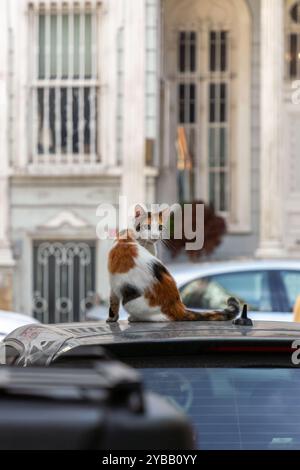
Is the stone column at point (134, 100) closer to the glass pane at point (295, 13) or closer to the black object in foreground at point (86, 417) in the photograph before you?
the glass pane at point (295, 13)

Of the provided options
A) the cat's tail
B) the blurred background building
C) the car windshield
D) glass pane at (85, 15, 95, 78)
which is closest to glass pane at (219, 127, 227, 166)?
the blurred background building

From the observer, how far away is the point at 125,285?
5887 mm

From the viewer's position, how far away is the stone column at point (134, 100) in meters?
16.8

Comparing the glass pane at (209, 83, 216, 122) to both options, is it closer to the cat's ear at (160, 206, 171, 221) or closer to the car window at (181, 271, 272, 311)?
the car window at (181, 271, 272, 311)

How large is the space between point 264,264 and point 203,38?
22.9 ft

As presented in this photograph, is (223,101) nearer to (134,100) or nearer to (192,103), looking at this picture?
(192,103)

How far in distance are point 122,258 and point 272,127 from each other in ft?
36.3

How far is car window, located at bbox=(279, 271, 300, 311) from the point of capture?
12.1 m

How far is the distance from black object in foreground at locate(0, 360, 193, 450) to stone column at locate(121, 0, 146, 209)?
47.4 ft

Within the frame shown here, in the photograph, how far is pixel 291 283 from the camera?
12.1m

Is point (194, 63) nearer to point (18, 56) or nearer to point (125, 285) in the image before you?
point (18, 56)

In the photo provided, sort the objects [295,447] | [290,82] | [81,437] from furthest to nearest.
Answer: [290,82] → [295,447] → [81,437]

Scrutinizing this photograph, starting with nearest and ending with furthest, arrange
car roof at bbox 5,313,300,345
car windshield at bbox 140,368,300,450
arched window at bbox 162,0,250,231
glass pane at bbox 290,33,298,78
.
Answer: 1. car windshield at bbox 140,368,300,450
2. car roof at bbox 5,313,300,345
3. glass pane at bbox 290,33,298,78
4. arched window at bbox 162,0,250,231

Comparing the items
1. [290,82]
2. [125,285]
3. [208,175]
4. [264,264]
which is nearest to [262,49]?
[290,82]
